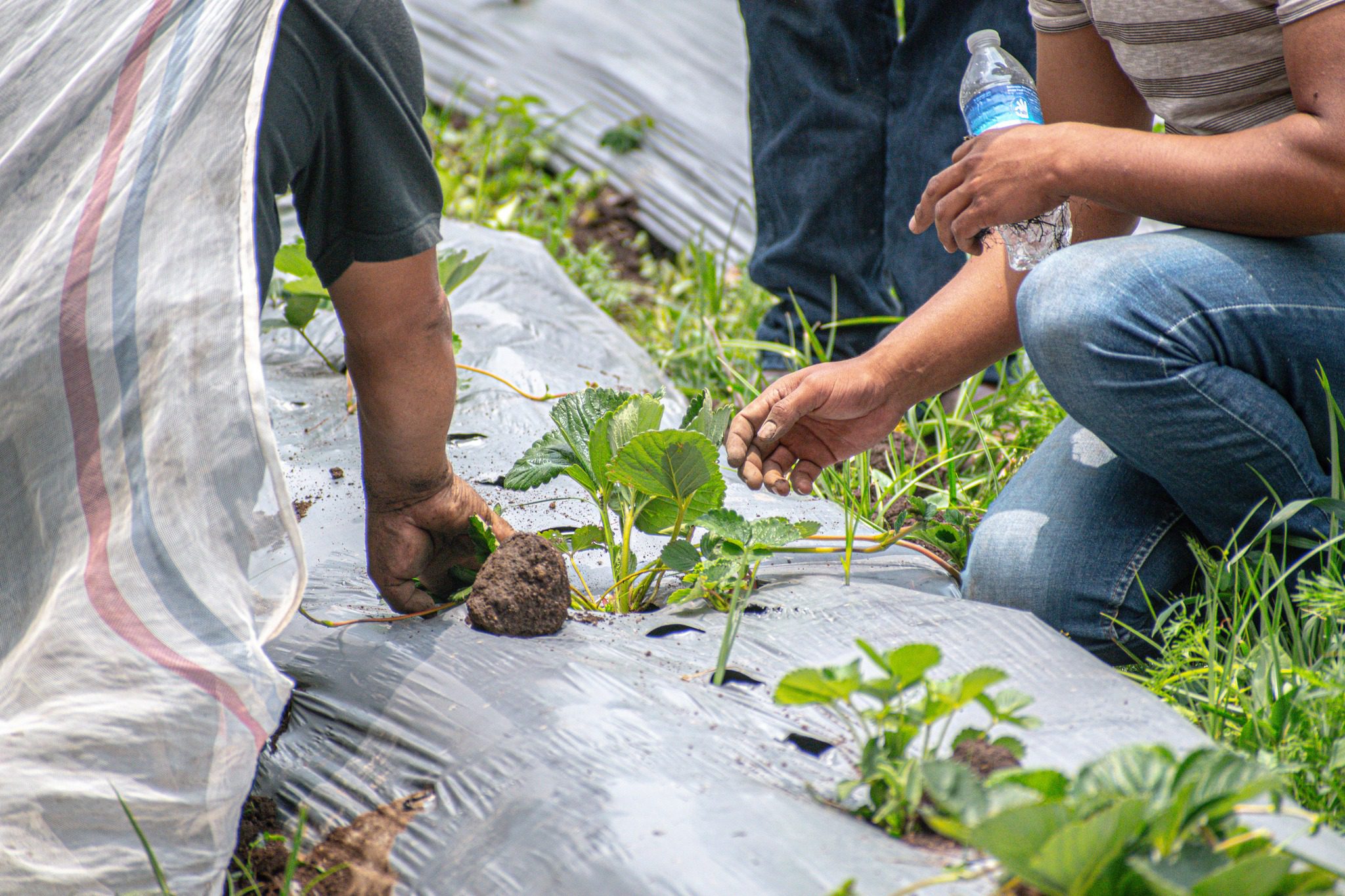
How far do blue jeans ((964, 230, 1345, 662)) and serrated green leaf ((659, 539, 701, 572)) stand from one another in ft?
1.45

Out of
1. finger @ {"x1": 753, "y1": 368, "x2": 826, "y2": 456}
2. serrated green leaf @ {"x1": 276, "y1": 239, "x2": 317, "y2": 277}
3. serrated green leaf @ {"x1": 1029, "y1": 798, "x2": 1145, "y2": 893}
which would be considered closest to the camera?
serrated green leaf @ {"x1": 1029, "y1": 798, "x2": 1145, "y2": 893}

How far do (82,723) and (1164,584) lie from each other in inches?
47.9

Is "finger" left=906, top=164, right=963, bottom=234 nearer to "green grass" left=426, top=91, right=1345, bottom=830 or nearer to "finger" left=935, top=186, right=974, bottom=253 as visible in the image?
"finger" left=935, top=186, right=974, bottom=253

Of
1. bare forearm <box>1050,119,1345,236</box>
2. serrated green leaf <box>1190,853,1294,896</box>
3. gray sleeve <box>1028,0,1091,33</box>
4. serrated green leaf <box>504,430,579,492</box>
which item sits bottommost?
serrated green leaf <box>504,430,579,492</box>

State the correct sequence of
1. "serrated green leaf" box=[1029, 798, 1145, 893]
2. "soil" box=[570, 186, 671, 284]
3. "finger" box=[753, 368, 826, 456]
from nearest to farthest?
"serrated green leaf" box=[1029, 798, 1145, 893], "finger" box=[753, 368, 826, 456], "soil" box=[570, 186, 671, 284]

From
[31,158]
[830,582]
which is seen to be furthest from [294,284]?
[830,582]

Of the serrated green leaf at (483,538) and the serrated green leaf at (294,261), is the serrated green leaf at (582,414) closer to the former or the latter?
the serrated green leaf at (483,538)

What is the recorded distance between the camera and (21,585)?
0.94 meters

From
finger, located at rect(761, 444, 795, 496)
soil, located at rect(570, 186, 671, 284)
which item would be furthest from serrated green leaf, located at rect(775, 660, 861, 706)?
soil, located at rect(570, 186, 671, 284)

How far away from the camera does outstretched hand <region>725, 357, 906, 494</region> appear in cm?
132

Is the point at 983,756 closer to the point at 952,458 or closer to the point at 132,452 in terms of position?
the point at 132,452

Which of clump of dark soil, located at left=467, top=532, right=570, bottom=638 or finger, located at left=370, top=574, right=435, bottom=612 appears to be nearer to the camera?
clump of dark soil, located at left=467, top=532, right=570, bottom=638

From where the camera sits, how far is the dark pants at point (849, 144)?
215 cm

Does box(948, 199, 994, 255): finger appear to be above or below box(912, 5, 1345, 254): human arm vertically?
below
